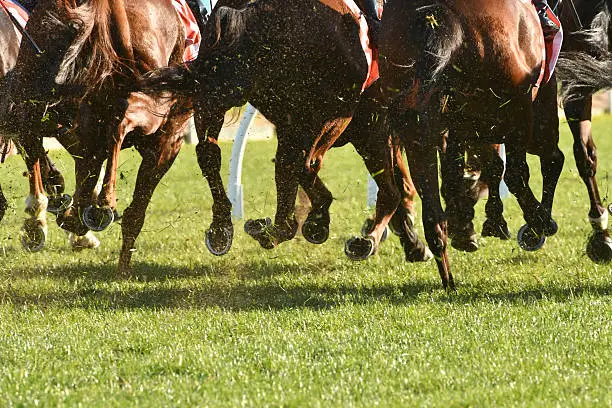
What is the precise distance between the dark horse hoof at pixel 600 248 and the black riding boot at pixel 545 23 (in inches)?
68.5

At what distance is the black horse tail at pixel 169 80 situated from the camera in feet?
22.3

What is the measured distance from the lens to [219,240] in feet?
24.4

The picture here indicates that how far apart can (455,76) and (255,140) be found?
16.7 meters

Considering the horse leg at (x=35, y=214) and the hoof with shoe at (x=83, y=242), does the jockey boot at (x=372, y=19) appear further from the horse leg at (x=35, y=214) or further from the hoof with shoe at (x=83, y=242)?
the hoof with shoe at (x=83, y=242)

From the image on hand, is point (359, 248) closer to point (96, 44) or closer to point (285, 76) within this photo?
point (285, 76)

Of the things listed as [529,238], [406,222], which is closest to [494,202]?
[529,238]

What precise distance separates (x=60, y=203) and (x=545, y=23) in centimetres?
413

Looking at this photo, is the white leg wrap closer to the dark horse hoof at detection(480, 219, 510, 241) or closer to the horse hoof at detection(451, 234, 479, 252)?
the dark horse hoof at detection(480, 219, 510, 241)

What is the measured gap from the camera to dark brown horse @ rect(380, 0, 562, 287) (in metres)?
6.05

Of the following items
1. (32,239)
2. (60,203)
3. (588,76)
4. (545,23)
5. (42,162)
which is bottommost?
(32,239)

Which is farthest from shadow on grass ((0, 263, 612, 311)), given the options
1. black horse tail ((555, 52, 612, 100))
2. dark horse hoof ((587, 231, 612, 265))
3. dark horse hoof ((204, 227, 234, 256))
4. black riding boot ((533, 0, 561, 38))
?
black riding boot ((533, 0, 561, 38))

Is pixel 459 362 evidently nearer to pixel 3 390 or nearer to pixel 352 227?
pixel 3 390

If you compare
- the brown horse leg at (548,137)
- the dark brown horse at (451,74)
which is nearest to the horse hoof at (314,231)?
the dark brown horse at (451,74)

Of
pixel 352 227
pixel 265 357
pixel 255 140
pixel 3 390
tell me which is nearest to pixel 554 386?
pixel 265 357
